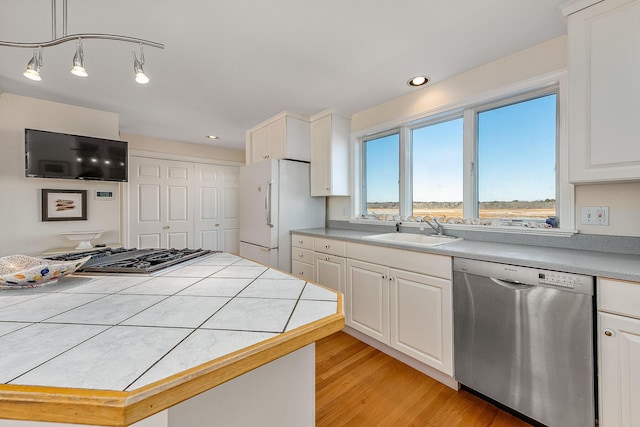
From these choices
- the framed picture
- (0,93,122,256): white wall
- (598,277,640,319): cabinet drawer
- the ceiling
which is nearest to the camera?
(598,277,640,319): cabinet drawer

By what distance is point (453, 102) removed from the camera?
2141 mm

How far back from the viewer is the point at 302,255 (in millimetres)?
2711

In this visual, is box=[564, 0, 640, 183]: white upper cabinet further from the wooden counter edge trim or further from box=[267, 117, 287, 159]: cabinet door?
box=[267, 117, 287, 159]: cabinet door

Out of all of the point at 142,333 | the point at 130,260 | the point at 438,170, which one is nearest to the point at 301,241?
the point at 438,170

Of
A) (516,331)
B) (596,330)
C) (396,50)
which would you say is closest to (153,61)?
(396,50)

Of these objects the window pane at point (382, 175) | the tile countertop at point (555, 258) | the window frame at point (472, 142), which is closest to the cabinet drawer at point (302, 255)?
the window frame at point (472, 142)

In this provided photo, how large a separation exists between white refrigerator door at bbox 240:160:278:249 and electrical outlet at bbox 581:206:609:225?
2.42m

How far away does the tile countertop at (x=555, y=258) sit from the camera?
1.12m

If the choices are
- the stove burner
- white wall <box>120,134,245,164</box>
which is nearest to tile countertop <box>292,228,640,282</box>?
the stove burner

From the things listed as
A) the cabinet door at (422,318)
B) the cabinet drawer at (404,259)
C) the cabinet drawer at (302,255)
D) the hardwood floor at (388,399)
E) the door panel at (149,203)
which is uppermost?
the door panel at (149,203)

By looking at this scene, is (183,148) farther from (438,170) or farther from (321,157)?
(438,170)

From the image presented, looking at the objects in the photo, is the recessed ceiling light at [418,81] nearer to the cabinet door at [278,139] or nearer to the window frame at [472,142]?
the window frame at [472,142]

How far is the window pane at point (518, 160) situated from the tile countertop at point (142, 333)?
1805 mm

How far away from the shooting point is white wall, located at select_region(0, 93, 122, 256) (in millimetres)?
2418
